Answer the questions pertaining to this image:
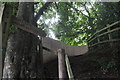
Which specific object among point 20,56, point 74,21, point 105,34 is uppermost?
point 74,21

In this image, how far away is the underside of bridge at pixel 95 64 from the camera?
4256mm

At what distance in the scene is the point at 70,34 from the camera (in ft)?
21.6

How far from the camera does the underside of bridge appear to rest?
4.26 metres

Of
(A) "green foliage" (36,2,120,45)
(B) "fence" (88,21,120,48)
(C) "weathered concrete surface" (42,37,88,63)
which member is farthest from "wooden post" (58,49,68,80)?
(A) "green foliage" (36,2,120,45)

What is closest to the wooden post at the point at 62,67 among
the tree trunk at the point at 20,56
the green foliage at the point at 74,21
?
the tree trunk at the point at 20,56

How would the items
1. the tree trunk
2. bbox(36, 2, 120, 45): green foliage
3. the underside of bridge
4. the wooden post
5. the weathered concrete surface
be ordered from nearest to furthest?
the wooden post < the tree trunk < the weathered concrete surface < the underside of bridge < bbox(36, 2, 120, 45): green foliage

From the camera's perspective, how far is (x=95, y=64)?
4789 mm

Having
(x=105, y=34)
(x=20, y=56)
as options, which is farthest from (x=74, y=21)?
(x=20, y=56)

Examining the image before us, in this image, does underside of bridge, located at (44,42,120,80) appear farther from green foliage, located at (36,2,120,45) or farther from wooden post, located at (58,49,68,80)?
wooden post, located at (58,49,68,80)

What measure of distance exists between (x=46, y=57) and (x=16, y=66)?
1.72m

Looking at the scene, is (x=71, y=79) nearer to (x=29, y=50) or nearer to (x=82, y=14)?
(x=29, y=50)

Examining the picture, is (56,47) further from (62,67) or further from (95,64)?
(95,64)

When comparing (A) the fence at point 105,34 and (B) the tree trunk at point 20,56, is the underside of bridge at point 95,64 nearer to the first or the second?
(A) the fence at point 105,34

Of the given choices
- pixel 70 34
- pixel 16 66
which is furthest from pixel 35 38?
pixel 70 34
